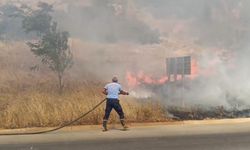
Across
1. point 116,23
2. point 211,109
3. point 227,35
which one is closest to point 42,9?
point 116,23

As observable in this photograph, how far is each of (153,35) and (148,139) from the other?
22423 millimetres

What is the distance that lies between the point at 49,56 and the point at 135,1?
9971 mm

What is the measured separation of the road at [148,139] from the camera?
11289 millimetres

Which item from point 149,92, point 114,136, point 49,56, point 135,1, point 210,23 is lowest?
point 114,136

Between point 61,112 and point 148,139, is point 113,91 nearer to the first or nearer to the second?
point 148,139

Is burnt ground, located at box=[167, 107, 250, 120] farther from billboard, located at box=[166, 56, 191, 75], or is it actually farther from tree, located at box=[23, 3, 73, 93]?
tree, located at box=[23, 3, 73, 93]

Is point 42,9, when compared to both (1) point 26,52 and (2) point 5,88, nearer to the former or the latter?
(1) point 26,52

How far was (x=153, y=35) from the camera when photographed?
34.7m

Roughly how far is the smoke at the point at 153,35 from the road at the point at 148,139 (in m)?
11.0

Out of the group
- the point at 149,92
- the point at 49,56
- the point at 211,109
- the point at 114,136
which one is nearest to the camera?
the point at 114,136

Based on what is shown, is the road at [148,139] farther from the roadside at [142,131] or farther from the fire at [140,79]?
the fire at [140,79]

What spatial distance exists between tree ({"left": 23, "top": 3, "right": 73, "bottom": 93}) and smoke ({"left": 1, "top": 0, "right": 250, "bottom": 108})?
0.71 metres

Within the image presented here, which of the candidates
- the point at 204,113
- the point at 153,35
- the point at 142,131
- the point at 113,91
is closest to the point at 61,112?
the point at 113,91

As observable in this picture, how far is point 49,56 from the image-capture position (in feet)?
96.5
